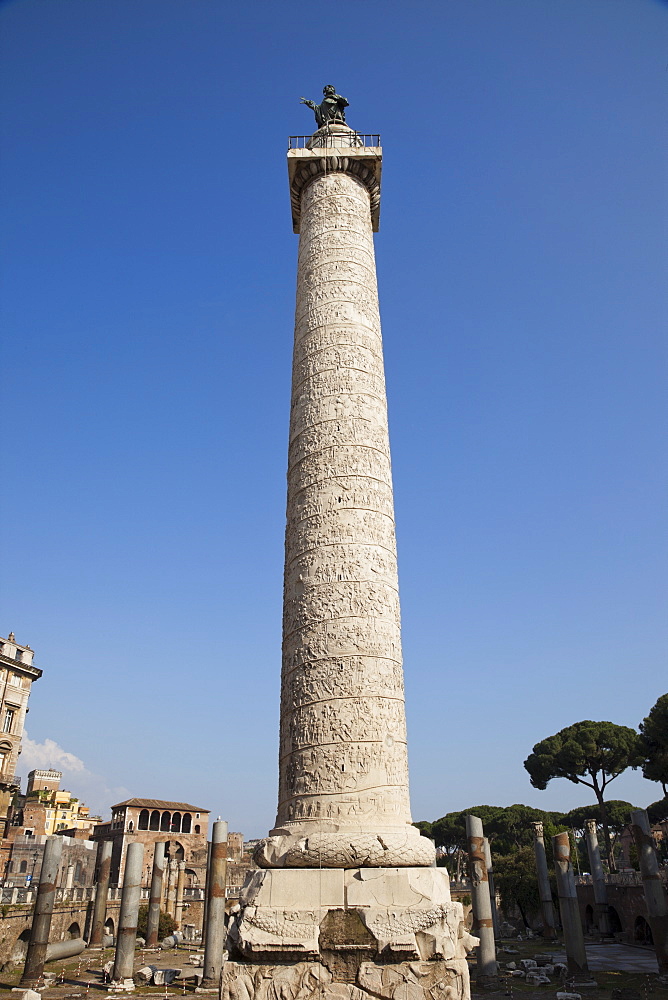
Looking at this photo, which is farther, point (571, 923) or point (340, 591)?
point (571, 923)

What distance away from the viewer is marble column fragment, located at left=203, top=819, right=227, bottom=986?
13.3 m

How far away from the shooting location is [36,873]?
2881 cm

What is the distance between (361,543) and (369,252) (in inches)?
159

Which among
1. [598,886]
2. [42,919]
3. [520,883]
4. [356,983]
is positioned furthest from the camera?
[520,883]

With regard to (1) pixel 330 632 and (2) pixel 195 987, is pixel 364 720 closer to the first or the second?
(1) pixel 330 632

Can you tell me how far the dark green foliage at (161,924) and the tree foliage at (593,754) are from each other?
20.8 meters

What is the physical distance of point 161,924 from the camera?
24.5m

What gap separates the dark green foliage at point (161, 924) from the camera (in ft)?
76.3

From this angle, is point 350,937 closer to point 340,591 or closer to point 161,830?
point 340,591

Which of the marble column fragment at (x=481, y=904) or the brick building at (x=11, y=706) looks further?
the brick building at (x=11, y=706)

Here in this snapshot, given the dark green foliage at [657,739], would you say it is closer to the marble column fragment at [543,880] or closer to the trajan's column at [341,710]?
the marble column fragment at [543,880]

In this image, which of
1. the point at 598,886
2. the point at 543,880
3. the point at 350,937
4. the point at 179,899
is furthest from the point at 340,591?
the point at 179,899

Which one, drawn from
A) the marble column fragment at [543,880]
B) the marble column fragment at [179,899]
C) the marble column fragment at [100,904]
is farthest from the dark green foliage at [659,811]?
the marble column fragment at [100,904]

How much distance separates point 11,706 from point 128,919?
1918 centimetres
